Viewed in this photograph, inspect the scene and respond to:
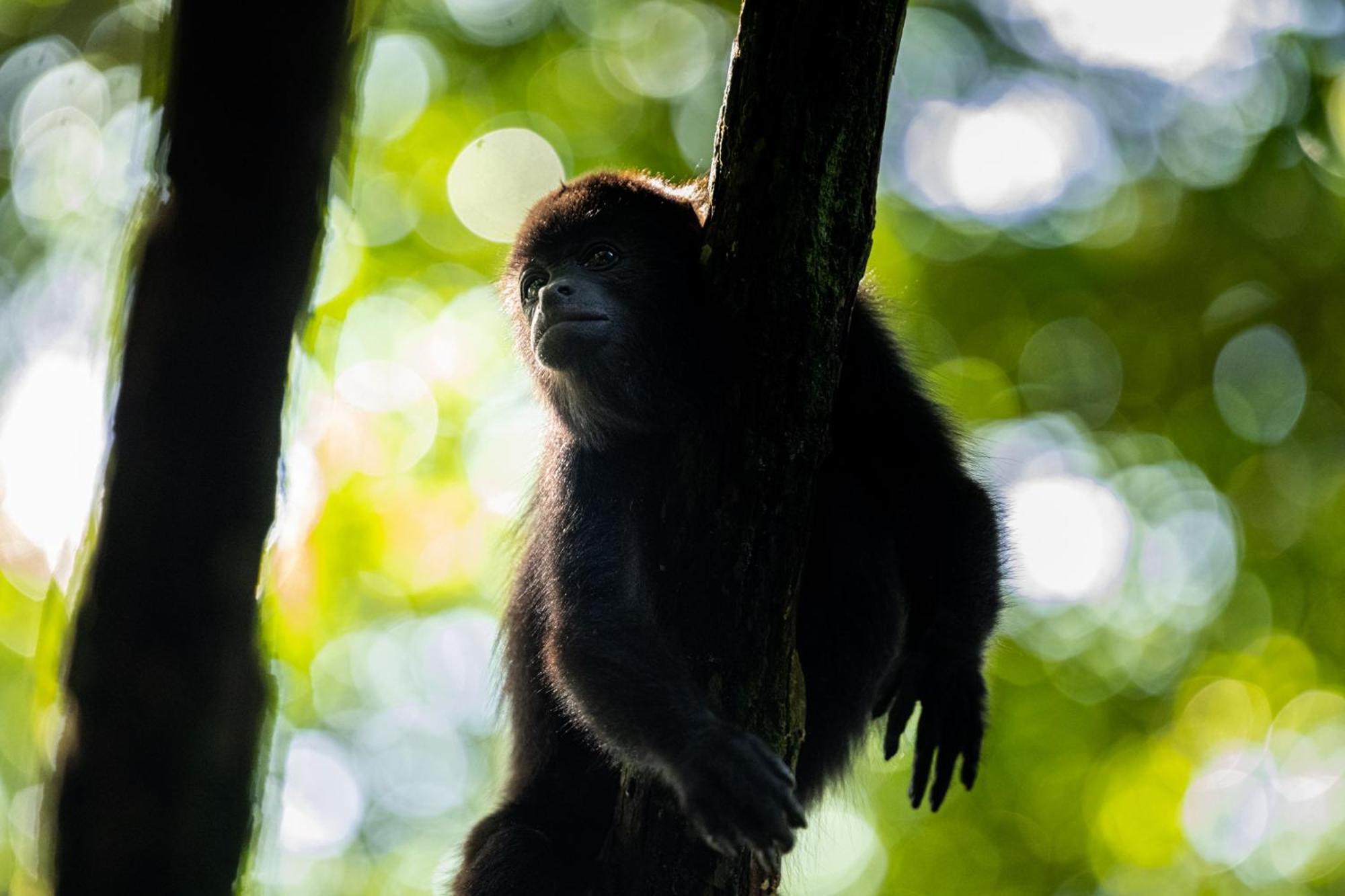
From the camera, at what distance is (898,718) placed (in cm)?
501

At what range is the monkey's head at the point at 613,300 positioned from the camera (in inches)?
202

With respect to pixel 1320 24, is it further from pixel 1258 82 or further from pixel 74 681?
pixel 74 681

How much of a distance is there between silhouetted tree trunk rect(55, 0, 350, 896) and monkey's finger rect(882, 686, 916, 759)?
149 inches

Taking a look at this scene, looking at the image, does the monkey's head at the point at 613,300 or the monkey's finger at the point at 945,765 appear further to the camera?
the monkey's head at the point at 613,300

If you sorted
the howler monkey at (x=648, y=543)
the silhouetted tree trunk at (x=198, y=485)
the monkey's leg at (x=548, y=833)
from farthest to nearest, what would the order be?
the monkey's leg at (x=548, y=833), the howler monkey at (x=648, y=543), the silhouetted tree trunk at (x=198, y=485)

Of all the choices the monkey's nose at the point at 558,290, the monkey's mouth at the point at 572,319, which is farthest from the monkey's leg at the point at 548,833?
the monkey's nose at the point at 558,290

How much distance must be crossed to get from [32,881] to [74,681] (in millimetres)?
332

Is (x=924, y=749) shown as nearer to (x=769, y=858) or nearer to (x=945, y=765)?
(x=945, y=765)

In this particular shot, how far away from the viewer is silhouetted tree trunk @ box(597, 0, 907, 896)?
12.5 feet

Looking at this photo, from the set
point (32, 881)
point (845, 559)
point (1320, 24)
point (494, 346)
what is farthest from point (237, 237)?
point (1320, 24)

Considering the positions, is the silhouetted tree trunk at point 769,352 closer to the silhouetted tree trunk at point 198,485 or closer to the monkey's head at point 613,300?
the monkey's head at point 613,300

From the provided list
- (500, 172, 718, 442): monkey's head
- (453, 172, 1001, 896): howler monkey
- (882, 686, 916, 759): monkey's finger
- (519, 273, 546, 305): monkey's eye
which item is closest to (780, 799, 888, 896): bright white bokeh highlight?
(882, 686, 916, 759): monkey's finger

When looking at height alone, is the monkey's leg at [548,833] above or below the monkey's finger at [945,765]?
below

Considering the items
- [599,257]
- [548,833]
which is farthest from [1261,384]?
[548,833]
